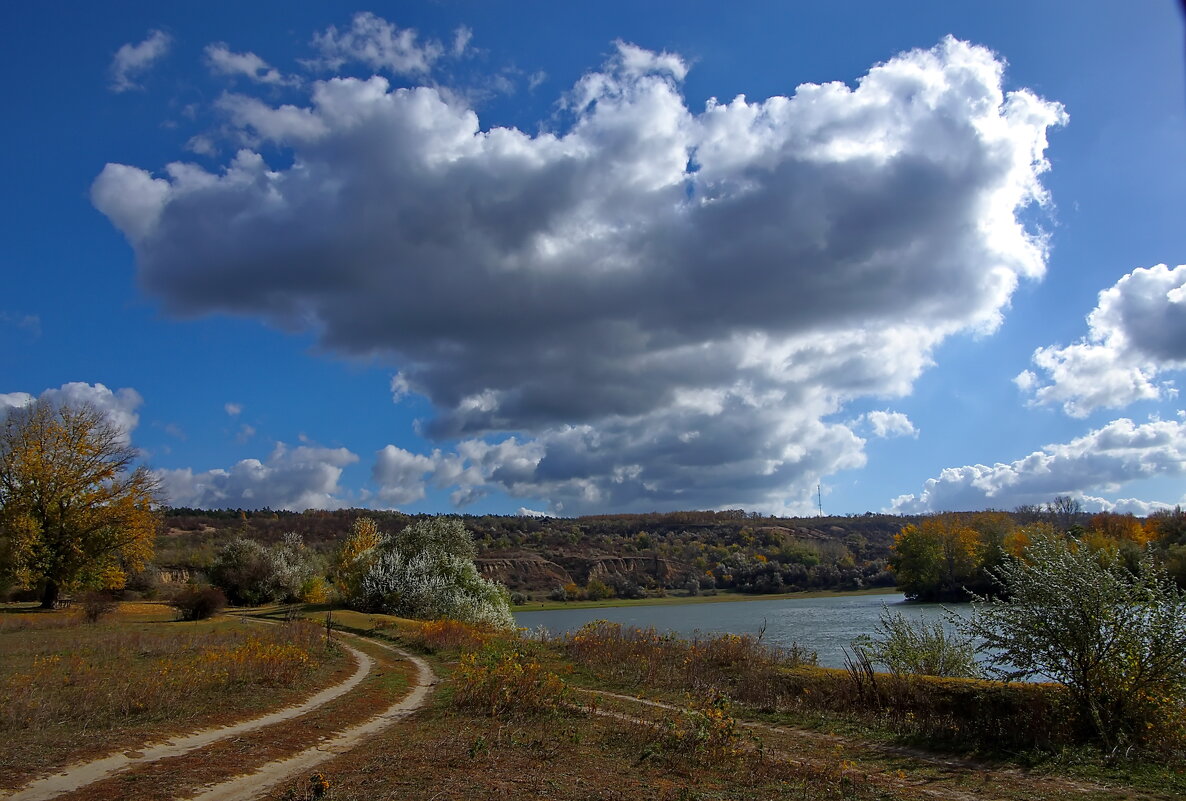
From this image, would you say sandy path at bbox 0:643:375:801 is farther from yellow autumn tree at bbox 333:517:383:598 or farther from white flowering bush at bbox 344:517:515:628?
yellow autumn tree at bbox 333:517:383:598

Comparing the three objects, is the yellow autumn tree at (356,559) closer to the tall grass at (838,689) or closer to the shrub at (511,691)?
the tall grass at (838,689)

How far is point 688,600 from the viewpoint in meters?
123

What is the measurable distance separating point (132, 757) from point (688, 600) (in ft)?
389

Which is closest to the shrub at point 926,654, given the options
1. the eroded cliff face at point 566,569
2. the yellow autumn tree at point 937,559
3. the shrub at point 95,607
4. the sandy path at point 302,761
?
the sandy path at point 302,761

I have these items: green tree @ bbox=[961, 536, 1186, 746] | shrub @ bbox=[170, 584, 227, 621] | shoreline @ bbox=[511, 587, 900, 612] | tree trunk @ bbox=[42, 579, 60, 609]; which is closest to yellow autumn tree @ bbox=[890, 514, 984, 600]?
shoreline @ bbox=[511, 587, 900, 612]

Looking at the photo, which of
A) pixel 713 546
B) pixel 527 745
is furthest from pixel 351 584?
pixel 713 546

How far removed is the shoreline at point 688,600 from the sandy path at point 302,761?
9825 cm

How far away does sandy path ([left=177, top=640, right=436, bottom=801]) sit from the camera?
28.9ft

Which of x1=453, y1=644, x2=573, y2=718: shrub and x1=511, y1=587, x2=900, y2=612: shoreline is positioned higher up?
x1=453, y1=644, x2=573, y2=718: shrub

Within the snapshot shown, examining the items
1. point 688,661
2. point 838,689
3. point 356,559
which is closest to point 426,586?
point 356,559

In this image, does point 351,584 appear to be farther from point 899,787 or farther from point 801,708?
point 899,787

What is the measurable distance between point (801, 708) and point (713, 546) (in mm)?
163757

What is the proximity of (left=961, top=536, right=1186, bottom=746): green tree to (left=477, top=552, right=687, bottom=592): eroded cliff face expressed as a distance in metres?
122

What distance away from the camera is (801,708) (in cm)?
1761
